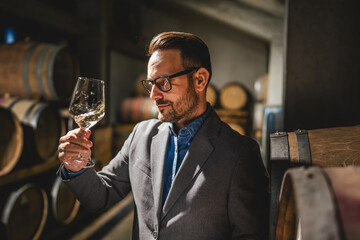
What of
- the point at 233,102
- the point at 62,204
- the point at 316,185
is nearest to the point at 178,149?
the point at 316,185

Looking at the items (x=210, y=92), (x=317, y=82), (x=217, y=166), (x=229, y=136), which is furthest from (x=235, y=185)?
(x=210, y=92)

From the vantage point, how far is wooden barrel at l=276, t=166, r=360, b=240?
513 mm

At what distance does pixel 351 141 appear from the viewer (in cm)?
105

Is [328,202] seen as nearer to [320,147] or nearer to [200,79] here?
[320,147]

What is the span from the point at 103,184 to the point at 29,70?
6.76 ft

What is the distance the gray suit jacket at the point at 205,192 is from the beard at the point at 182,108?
12 cm

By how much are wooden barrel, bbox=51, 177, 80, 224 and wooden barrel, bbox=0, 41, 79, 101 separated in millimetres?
1102

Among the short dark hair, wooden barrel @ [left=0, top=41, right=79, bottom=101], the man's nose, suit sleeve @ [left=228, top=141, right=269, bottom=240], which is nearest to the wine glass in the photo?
the man's nose

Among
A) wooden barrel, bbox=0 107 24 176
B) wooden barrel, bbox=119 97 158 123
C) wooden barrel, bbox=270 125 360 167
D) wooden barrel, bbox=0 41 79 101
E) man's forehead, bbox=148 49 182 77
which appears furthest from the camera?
wooden barrel, bbox=119 97 158 123

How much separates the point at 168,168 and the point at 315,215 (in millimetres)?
971

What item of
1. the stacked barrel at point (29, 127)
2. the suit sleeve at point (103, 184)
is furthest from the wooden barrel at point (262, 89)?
the suit sleeve at point (103, 184)

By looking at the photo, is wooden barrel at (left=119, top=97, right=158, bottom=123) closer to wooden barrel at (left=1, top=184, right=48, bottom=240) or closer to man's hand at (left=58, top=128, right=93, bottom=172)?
wooden barrel at (left=1, top=184, right=48, bottom=240)

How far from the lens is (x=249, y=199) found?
3.92 ft

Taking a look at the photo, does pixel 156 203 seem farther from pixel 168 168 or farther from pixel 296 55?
pixel 296 55
